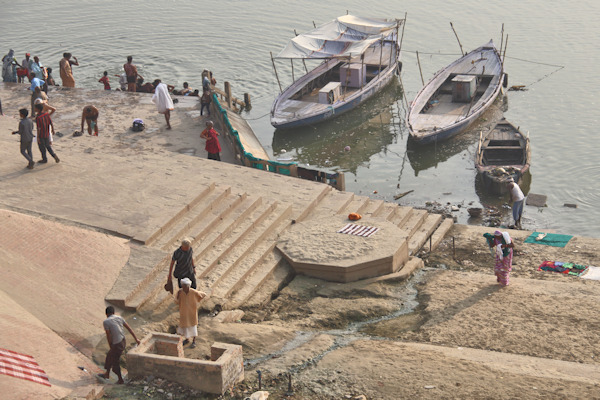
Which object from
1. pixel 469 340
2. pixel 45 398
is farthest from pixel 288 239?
pixel 45 398

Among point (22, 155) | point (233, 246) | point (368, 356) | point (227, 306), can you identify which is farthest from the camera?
point (22, 155)

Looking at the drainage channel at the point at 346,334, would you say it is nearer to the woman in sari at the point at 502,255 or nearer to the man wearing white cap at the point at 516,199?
the woman in sari at the point at 502,255

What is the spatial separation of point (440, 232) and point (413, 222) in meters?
0.65

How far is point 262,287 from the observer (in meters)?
13.4

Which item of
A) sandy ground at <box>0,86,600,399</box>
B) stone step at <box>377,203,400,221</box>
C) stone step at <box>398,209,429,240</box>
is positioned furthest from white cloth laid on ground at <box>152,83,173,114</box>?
stone step at <box>398,209,429,240</box>

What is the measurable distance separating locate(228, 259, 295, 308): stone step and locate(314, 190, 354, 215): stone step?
2.50 m

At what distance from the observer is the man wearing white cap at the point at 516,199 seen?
728 inches

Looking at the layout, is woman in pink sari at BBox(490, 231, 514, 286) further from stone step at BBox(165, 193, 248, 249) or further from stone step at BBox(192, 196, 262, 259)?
stone step at BBox(165, 193, 248, 249)

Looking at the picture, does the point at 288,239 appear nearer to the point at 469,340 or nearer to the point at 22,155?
the point at 469,340

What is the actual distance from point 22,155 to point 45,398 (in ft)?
29.3

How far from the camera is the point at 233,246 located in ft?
45.6

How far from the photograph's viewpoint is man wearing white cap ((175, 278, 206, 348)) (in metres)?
10.6

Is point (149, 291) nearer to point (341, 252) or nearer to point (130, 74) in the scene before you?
point (341, 252)

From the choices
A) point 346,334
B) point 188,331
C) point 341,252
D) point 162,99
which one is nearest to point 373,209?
point 341,252
